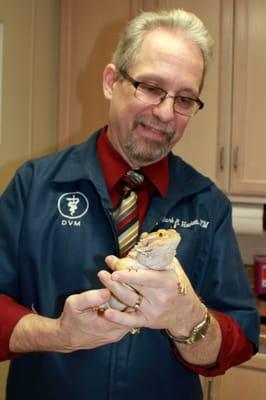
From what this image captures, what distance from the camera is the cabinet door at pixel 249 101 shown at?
1.72 metres

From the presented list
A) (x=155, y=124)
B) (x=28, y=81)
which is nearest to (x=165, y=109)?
(x=155, y=124)

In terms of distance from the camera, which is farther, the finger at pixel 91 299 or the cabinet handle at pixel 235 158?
the cabinet handle at pixel 235 158

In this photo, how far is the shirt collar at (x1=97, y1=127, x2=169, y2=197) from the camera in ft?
3.09

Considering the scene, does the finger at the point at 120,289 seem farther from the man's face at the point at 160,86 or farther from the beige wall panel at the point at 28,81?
the beige wall panel at the point at 28,81

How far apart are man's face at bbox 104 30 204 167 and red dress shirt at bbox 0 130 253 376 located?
0.13 ft

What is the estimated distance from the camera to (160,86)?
891 mm

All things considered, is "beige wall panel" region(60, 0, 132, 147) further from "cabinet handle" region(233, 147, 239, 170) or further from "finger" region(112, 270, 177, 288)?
"finger" region(112, 270, 177, 288)

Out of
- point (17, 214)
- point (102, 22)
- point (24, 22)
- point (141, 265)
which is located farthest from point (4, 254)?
point (102, 22)

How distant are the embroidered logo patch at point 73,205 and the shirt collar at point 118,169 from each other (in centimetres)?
6

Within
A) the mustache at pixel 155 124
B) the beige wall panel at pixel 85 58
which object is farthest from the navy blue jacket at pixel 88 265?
the beige wall panel at pixel 85 58

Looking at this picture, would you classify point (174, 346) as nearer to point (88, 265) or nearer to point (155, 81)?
point (88, 265)

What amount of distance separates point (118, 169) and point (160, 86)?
18 centimetres

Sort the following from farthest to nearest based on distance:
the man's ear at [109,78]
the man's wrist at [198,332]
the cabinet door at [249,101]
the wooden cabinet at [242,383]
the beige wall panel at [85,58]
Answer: the beige wall panel at [85,58]
the cabinet door at [249,101]
the wooden cabinet at [242,383]
the man's ear at [109,78]
the man's wrist at [198,332]

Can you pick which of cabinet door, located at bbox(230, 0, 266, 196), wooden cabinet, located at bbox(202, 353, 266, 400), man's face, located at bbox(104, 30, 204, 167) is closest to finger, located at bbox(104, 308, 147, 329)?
man's face, located at bbox(104, 30, 204, 167)
